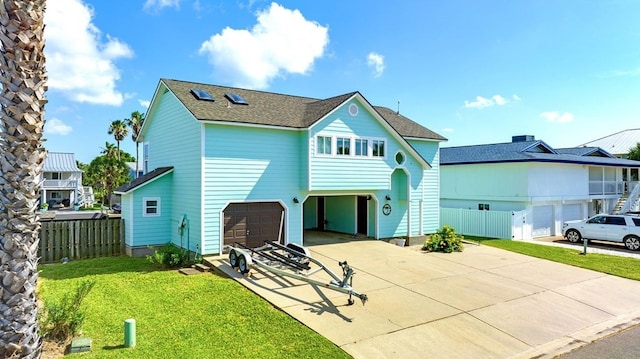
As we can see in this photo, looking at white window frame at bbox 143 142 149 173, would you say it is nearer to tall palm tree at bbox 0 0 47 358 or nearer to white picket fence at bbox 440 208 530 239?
tall palm tree at bbox 0 0 47 358

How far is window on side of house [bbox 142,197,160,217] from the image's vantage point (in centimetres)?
1648

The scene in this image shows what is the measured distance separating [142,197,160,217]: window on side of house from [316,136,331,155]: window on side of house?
719 cm

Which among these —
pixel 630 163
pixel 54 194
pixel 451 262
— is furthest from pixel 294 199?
pixel 54 194

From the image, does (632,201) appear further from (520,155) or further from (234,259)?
(234,259)

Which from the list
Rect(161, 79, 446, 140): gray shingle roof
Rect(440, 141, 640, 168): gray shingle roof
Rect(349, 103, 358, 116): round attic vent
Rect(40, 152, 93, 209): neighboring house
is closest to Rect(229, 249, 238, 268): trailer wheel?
Rect(161, 79, 446, 140): gray shingle roof

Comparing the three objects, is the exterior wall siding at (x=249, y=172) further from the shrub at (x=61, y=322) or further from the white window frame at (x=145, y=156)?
the white window frame at (x=145, y=156)

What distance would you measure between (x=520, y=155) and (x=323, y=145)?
15.1 meters

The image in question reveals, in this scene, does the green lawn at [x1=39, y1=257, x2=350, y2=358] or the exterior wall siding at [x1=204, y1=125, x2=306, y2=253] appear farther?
the exterior wall siding at [x1=204, y1=125, x2=306, y2=253]

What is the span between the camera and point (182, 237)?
15.9 metres

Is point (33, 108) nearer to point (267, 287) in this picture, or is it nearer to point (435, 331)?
point (267, 287)

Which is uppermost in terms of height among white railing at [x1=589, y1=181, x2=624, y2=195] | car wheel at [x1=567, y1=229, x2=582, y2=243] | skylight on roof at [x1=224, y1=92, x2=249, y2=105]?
skylight on roof at [x1=224, y1=92, x2=249, y2=105]

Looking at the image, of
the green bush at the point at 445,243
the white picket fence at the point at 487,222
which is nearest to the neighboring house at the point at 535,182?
the white picket fence at the point at 487,222

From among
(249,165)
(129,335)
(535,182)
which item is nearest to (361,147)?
(249,165)

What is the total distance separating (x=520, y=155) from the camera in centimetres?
2522
